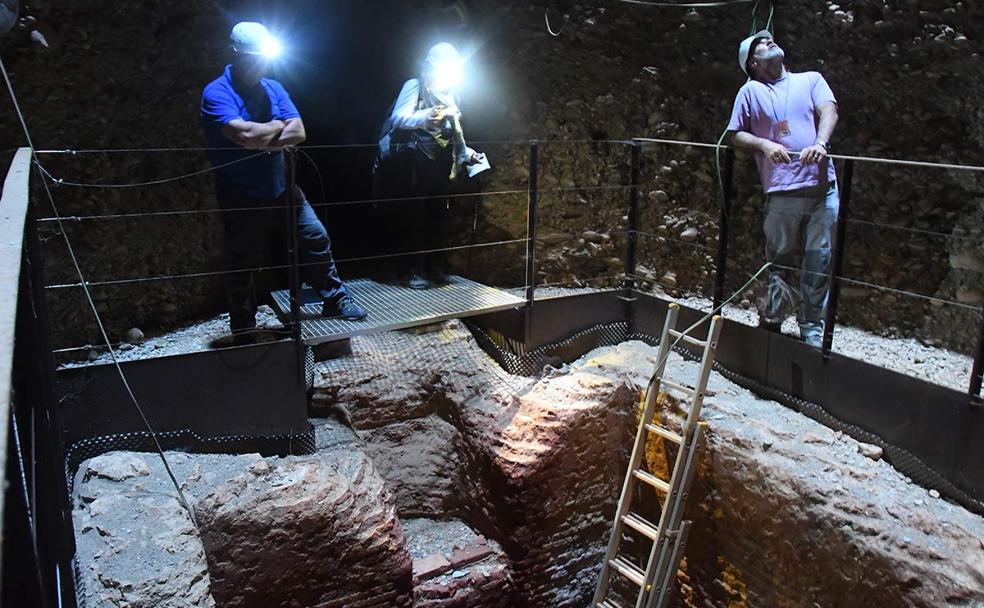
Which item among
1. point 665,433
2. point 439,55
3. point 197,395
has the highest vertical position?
point 439,55

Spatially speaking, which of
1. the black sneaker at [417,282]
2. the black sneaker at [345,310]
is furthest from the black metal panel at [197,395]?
the black sneaker at [417,282]

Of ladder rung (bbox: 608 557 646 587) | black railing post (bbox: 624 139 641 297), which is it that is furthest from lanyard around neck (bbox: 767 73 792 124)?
ladder rung (bbox: 608 557 646 587)

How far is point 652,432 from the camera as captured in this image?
354 centimetres

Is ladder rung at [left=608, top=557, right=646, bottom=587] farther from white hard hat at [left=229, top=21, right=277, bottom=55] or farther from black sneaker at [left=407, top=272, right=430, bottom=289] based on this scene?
white hard hat at [left=229, top=21, right=277, bottom=55]

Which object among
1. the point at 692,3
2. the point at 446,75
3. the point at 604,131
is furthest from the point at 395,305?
the point at 692,3

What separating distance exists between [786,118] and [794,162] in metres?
0.21

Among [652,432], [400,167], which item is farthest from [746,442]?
[400,167]

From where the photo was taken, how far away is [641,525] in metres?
3.36

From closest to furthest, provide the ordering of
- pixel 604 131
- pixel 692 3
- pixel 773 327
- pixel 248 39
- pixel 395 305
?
pixel 248 39
pixel 773 327
pixel 395 305
pixel 692 3
pixel 604 131

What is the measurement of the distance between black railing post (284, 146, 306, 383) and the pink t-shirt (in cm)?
199

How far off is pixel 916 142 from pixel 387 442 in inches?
121

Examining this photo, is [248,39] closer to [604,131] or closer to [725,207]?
[725,207]

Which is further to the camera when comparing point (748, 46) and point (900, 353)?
point (900, 353)

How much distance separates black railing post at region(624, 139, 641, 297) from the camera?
4.28 m
